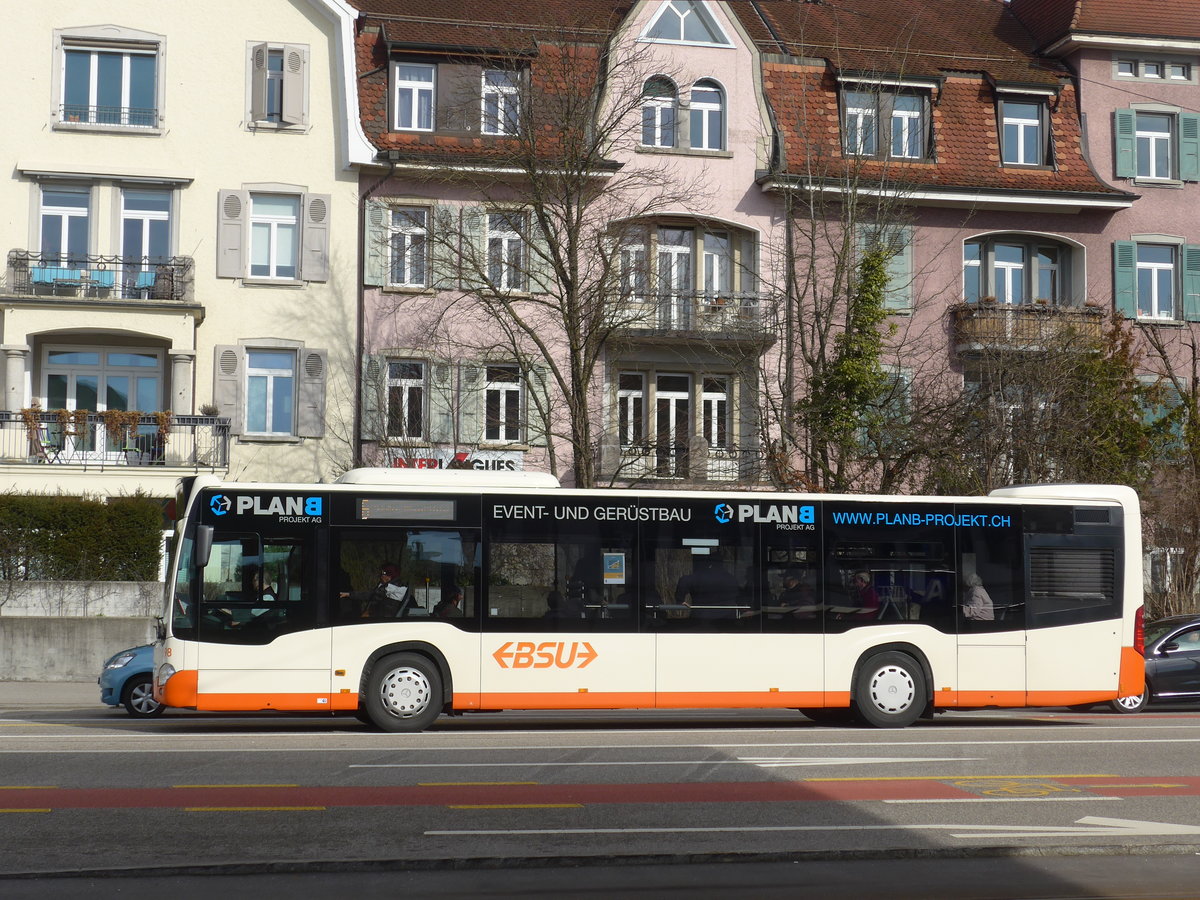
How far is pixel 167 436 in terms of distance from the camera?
98.4ft

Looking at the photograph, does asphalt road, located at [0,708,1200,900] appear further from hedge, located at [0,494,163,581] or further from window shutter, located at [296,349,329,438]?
window shutter, located at [296,349,329,438]

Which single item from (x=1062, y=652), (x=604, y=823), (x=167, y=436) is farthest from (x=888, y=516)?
(x=167, y=436)

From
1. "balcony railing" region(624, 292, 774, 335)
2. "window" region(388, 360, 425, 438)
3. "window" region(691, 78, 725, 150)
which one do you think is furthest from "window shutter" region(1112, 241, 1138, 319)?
"window" region(388, 360, 425, 438)

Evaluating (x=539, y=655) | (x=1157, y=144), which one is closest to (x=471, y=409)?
(x=539, y=655)

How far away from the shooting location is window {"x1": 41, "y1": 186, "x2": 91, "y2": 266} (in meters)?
30.4

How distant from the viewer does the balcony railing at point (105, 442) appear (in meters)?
29.2

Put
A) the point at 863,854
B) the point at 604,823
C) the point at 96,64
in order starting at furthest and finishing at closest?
the point at 96,64, the point at 604,823, the point at 863,854

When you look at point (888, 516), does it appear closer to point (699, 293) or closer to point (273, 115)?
point (699, 293)

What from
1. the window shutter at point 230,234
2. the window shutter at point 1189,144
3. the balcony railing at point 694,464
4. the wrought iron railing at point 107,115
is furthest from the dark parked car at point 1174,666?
the wrought iron railing at point 107,115

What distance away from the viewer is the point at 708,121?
33.1 m

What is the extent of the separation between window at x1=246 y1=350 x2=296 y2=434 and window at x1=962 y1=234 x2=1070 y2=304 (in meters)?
15.2

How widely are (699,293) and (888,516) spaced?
15204 millimetres

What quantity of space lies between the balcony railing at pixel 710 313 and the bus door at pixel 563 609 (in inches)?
586

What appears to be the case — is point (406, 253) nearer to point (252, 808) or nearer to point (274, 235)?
point (274, 235)
